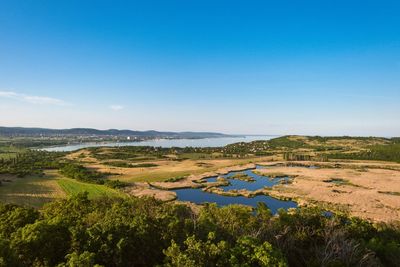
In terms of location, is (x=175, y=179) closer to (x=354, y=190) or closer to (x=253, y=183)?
(x=253, y=183)

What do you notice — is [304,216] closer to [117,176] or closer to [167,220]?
[167,220]

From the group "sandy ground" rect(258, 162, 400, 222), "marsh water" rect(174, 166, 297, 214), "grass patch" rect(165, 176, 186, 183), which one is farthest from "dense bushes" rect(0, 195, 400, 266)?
"grass patch" rect(165, 176, 186, 183)

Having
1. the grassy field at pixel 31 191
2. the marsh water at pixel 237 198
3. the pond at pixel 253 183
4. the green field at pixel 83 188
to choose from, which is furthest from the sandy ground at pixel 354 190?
the grassy field at pixel 31 191

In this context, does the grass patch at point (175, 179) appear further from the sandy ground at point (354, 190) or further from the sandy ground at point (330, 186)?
the sandy ground at point (354, 190)

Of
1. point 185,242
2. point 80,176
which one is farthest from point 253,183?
point 185,242

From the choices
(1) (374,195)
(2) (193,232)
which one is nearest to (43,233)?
(2) (193,232)

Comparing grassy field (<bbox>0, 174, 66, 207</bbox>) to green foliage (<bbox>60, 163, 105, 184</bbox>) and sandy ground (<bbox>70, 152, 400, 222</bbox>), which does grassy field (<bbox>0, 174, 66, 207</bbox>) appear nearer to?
green foliage (<bbox>60, 163, 105, 184</bbox>)
